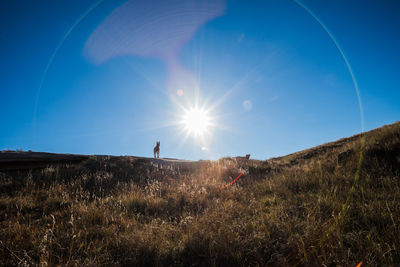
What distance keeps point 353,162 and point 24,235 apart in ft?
25.4

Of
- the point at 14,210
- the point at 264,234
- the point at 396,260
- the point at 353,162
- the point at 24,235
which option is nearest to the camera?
the point at 396,260

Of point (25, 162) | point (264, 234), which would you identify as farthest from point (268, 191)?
point (25, 162)

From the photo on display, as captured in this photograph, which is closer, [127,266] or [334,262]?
[334,262]

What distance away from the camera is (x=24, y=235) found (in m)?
2.39

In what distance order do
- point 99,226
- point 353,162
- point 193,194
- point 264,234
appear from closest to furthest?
1. point 264,234
2. point 99,226
3. point 193,194
4. point 353,162

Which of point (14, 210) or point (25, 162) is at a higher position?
point (25, 162)

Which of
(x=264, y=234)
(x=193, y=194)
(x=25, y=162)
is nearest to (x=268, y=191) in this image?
(x=193, y=194)

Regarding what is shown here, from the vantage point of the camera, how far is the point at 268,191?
14.3ft

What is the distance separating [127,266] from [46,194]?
403 cm

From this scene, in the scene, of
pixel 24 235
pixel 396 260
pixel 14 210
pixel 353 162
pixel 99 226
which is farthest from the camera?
pixel 353 162

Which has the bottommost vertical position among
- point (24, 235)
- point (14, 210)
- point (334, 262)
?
point (334, 262)

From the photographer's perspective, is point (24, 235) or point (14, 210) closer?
point (24, 235)

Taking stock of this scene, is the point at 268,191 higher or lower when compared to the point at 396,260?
higher

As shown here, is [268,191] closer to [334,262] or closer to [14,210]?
[334,262]
